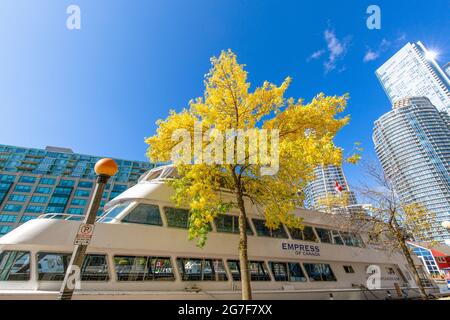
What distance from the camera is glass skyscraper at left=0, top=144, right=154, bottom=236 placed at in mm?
51906

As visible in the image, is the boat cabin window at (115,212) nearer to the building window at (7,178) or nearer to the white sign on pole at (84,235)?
the white sign on pole at (84,235)

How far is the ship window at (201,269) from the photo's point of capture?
8023 millimetres

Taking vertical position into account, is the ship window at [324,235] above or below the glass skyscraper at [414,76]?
below

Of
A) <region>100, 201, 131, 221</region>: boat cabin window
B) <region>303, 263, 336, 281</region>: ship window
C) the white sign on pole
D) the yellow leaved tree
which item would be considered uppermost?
the yellow leaved tree

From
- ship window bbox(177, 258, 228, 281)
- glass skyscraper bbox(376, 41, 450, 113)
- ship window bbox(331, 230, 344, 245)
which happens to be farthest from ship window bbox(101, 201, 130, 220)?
glass skyscraper bbox(376, 41, 450, 113)

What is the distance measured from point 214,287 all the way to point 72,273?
640 centimetres

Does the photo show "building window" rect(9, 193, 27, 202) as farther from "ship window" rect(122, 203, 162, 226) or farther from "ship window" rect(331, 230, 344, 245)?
"ship window" rect(331, 230, 344, 245)

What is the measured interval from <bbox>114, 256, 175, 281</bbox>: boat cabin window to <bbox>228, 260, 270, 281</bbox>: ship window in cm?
276

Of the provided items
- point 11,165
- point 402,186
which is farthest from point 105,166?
point 11,165

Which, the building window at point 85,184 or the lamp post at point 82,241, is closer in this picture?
the lamp post at point 82,241

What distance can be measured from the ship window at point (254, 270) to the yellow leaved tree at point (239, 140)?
1.54 m

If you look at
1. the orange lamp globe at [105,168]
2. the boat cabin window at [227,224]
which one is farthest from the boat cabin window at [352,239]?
the orange lamp globe at [105,168]
